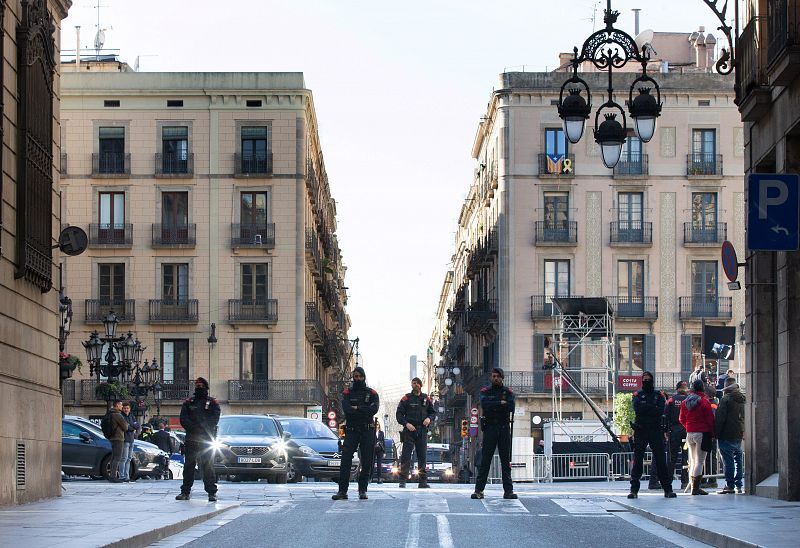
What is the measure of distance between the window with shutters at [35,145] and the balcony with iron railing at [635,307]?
42456 millimetres

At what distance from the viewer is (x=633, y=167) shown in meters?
64.0

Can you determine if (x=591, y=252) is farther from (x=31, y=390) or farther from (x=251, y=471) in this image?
(x=31, y=390)

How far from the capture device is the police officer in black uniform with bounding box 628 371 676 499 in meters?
21.4

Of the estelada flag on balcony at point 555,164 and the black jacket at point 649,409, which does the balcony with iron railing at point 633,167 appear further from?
the black jacket at point 649,409

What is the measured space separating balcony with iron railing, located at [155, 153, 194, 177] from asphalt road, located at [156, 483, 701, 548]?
4385 cm

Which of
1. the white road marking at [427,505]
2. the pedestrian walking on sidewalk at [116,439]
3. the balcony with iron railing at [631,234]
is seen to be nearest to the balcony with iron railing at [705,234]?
the balcony with iron railing at [631,234]

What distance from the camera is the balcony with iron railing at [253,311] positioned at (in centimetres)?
6406

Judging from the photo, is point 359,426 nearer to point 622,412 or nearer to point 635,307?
point 622,412

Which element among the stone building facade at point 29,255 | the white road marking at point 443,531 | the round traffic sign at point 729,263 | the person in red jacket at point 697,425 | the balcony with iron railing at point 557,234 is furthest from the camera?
the balcony with iron railing at point 557,234

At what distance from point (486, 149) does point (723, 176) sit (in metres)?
14.3

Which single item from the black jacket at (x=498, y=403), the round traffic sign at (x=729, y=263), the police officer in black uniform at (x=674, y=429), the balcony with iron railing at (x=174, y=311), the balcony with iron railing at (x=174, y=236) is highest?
the balcony with iron railing at (x=174, y=236)

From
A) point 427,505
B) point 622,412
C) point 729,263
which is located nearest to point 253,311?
point 622,412

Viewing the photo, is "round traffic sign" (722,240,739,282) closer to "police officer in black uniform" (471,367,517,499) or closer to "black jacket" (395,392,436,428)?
"police officer in black uniform" (471,367,517,499)

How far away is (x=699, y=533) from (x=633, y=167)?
5022cm
